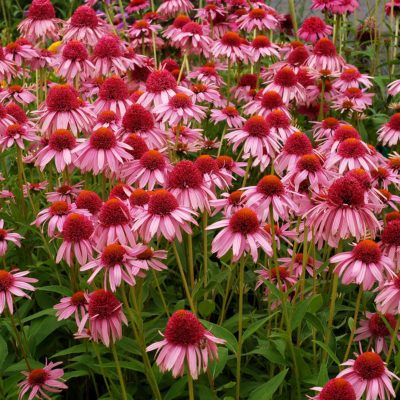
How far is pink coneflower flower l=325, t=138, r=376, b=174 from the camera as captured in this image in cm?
230

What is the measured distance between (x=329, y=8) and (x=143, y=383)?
2.28m

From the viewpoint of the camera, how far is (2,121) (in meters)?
2.76

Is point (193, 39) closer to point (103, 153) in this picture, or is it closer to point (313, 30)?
point (313, 30)

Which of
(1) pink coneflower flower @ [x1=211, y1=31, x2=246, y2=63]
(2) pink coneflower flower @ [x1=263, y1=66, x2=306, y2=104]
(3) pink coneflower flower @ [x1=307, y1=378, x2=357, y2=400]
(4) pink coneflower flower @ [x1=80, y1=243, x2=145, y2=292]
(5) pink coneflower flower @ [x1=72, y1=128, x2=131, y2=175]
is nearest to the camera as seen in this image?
(3) pink coneflower flower @ [x1=307, y1=378, x2=357, y2=400]

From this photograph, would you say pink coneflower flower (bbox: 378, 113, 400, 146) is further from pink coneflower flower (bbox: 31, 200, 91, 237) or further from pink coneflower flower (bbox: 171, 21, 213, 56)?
pink coneflower flower (bbox: 31, 200, 91, 237)

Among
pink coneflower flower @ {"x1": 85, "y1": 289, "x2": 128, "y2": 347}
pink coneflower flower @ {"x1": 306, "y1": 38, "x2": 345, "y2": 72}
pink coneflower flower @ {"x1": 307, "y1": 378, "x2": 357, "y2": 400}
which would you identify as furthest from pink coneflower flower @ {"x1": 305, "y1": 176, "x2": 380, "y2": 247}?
pink coneflower flower @ {"x1": 306, "y1": 38, "x2": 345, "y2": 72}

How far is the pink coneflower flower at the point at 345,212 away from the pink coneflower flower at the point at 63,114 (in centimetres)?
100

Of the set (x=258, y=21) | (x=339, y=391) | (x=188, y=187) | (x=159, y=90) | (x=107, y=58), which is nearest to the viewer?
(x=339, y=391)

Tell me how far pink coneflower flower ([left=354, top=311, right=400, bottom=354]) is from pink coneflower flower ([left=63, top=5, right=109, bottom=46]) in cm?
175

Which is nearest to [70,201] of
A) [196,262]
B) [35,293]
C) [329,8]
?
[35,293]

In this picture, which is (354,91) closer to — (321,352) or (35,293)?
(321,352)

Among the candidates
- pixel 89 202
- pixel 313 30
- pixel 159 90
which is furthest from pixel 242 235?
pixel 313 30

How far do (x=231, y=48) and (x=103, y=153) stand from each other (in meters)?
1.53

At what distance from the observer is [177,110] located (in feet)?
8.44
